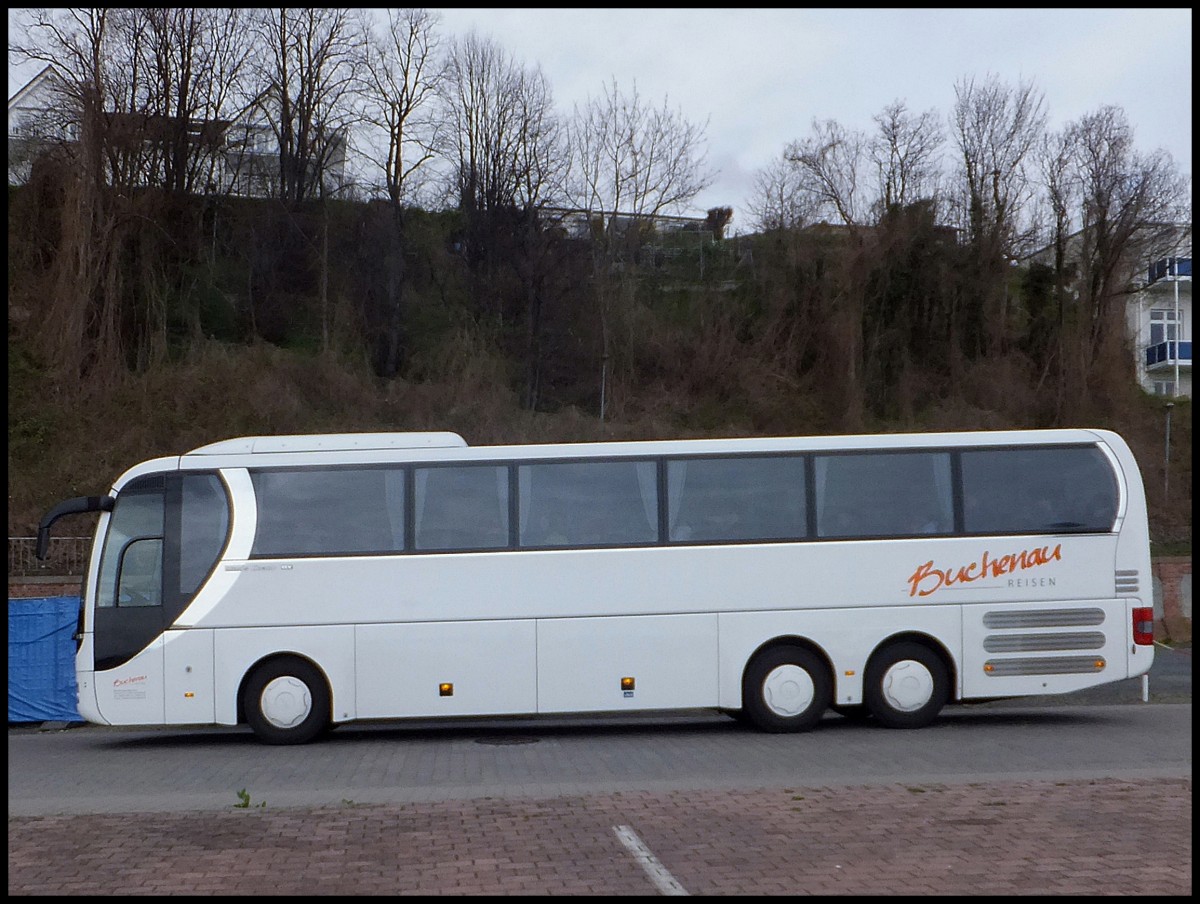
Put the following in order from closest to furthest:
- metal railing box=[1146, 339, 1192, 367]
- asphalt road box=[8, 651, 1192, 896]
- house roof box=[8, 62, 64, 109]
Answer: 1. asphalt road box=[8, 651, 1192, 896]
2. house roof box=[8, 62, 64, 109]
3. metal railing box=[1146, 339, 1192, 367]

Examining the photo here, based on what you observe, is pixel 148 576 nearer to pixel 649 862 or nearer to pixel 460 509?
pixel 460 509

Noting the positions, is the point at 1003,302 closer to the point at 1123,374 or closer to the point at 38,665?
the point at 1123,374

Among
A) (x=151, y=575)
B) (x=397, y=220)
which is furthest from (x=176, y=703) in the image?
(x=397, y=220)

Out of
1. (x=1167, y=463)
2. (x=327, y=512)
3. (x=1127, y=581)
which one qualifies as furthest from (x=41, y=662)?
(x=1167, y=463)

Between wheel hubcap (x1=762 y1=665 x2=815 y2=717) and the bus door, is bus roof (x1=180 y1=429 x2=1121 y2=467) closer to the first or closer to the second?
the bus door

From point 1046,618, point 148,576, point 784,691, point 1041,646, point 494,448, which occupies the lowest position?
point 784,691

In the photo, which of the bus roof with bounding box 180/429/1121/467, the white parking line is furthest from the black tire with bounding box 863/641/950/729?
the white parking line

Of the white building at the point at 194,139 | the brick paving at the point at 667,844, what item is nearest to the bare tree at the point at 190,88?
the white building at the point at 194,139

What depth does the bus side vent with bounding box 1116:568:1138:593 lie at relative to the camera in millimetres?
13961

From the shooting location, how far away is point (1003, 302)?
1638 inches

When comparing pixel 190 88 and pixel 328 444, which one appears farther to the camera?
pixel 190 88

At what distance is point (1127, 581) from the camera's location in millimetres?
13977

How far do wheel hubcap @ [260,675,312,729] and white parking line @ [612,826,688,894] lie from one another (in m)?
6.22

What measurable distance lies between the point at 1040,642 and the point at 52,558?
18036 millimetres
